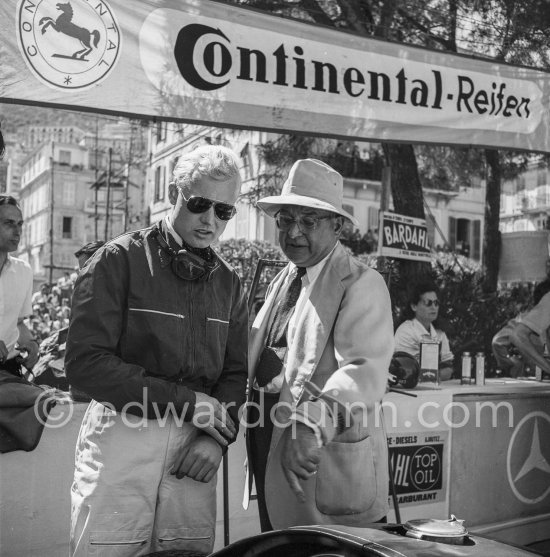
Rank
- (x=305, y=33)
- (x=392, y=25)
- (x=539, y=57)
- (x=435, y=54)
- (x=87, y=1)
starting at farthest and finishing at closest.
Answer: (x=392, y=25), (x=539, y=57), (x=435, y=54), (x=305, y=33), (x=87, y=1)

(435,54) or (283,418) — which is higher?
(435,54)

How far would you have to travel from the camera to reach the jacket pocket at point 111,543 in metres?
2.37

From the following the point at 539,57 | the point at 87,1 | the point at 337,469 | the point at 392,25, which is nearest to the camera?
the point at 337,469

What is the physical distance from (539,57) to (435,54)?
13.1 ft

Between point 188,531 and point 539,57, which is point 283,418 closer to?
point 188,531

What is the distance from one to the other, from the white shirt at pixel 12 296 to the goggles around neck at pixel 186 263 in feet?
7.50

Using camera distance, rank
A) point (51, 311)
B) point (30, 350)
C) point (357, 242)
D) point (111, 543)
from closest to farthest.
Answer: point (111, 543) → point (30, 350) → point (357, 242) → point (51, 311)

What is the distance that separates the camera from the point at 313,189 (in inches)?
119

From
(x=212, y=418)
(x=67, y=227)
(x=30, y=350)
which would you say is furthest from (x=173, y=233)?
(x=67, y=227)

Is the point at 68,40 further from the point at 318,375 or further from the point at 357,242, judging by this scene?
the point at 357,242

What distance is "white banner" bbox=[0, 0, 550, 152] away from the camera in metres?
4.30

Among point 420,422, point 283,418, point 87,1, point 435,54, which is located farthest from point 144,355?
point 435,54

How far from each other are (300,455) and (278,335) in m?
0.62

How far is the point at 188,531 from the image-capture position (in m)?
2.48
